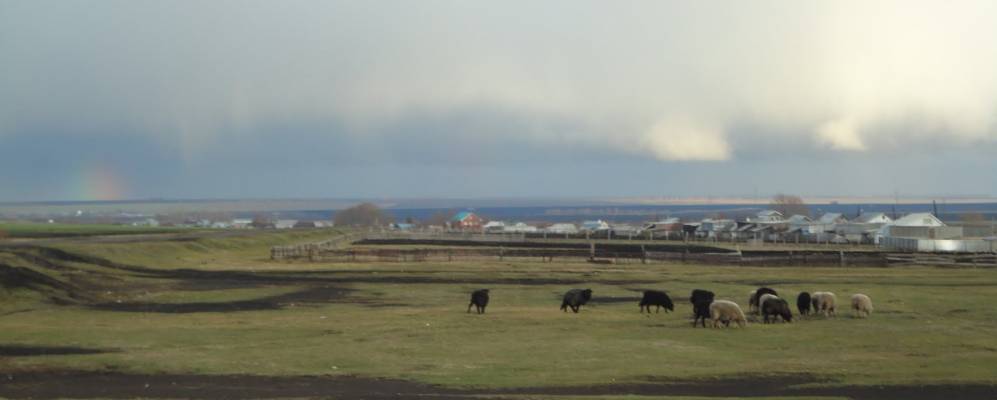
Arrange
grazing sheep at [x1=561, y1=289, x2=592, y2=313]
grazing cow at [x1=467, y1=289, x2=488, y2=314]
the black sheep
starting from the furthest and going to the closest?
grazing sheep at [x1=561, y1=289, x2=592, y2=313], grazing cow at [x1=467, y1=289, x2=488, y2=314], the black sheep

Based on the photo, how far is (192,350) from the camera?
25422 millimetres

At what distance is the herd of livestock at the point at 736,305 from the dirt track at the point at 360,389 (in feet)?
28.5

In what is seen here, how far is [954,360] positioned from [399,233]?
413ft

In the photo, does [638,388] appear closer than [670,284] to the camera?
Yes

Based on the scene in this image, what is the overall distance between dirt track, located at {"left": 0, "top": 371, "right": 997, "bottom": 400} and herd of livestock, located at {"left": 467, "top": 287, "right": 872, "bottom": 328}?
8.68m

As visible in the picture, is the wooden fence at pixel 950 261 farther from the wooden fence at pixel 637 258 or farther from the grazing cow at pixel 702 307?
the grazing cow at pixel 702 307

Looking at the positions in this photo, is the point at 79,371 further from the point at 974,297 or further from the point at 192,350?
the point at 974,297

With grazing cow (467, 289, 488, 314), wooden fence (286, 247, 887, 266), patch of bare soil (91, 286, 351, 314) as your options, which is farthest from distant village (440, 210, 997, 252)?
patch of bare soil (91, 286, 351, 314)

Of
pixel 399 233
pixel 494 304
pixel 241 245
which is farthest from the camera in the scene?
pixel 399 233

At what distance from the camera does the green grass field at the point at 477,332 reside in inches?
883

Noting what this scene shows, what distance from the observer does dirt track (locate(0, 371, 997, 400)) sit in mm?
19594

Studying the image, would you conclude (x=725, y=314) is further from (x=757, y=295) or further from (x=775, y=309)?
(x=757, y=295)

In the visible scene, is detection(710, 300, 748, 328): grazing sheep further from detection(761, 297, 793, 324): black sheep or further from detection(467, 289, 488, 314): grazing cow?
detection(467, 289, 488, 314): grazing cow

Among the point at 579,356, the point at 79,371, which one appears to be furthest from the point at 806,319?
the point at 79,371
